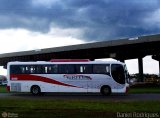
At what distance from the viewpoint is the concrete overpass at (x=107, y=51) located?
60.1 meters

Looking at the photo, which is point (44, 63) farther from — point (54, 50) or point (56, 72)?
point (54, 50)

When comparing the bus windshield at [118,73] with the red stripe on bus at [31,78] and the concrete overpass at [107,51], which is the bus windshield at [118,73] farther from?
the concrete overpass at [107,51]

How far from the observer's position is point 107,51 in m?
69.8

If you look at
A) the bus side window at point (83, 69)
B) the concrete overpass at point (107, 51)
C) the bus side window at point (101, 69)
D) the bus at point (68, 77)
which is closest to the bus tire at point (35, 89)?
the bus at point (68, 77)

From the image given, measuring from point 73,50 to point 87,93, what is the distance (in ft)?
94.4

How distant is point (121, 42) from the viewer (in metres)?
60.8

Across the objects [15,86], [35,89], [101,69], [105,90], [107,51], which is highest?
[107,51]

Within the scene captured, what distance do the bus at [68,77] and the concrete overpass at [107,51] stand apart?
21434mm

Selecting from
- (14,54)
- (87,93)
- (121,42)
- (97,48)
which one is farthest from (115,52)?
(87,93)

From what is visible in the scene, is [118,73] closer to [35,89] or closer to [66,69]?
[66,69]

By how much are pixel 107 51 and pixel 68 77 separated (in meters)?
33.4

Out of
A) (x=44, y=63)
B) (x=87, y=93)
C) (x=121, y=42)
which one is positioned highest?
(x=121, y=42)

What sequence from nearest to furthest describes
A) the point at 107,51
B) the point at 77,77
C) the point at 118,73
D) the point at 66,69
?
1. the point at 118,73
2. the point at 77,77
3. the point at 66,69
4. the point at 107,51

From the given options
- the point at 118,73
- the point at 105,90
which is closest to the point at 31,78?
the point at 105,90
